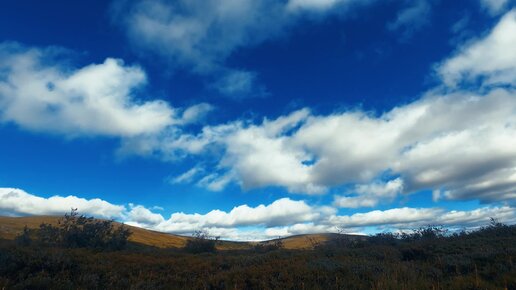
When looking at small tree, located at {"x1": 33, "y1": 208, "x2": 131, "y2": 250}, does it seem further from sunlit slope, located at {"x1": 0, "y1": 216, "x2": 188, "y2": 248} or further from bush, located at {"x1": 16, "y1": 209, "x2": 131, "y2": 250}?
sunlit slope, located at {"x1": 0, "y1": 216, "x2": 188, "y2": 248}

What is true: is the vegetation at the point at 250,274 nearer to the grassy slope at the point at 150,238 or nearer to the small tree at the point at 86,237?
the small tree at the point at 86,237

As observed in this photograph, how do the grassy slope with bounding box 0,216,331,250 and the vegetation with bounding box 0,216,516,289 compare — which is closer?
the vegetation with bounding box 0,216,516,289

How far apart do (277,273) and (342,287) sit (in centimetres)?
336

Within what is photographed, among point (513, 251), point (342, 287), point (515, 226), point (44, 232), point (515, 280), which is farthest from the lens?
point (44, 232)

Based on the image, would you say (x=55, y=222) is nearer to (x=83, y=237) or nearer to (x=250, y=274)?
(x=83, y=237)

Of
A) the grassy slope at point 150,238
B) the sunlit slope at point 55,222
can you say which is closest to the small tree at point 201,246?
the grassy slope at point 150,238

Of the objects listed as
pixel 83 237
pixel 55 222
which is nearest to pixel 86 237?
pixel 83 237

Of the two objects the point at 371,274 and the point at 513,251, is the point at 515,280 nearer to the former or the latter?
the point at 371,274

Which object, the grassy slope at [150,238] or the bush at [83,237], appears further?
the grassy slope at [150,238]

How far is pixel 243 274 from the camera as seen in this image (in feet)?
42.9

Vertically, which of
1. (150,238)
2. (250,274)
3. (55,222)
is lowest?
(150,238)

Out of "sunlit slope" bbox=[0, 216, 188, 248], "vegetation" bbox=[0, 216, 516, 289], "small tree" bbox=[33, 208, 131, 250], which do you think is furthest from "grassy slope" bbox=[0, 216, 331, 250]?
"vegetation" bbox=[0, 216, 516, 289]

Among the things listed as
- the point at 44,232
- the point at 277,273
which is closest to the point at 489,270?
the point at 277,273

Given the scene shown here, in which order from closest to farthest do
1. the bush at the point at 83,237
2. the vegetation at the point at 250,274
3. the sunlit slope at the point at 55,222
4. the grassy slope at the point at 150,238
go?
the vegetation at the point at 250,274 → the bush at the point at 83,237 → the grassy slope at the point at 150,238 → the sunlit slope at the point at 55,222
